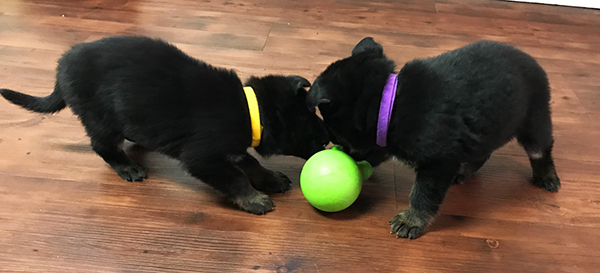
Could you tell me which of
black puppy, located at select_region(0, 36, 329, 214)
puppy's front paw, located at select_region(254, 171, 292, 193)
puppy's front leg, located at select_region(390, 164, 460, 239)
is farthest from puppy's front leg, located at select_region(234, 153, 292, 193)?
puppy's front leg, located at select_region(390, 164, 460, 239)

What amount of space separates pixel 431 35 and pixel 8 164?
3209 mm

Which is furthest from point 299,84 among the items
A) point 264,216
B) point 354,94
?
point 264,216

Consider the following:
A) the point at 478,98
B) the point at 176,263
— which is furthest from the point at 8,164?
the point at 478,98

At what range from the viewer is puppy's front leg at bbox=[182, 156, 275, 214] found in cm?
173

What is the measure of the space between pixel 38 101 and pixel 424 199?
1894 millimetres

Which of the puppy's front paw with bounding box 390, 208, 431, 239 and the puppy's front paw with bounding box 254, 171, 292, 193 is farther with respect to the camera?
the puppy's front paw with bounding box 254, 171, 292, 193

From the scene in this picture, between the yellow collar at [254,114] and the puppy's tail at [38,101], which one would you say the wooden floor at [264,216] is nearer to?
the puppy's tail at [38,101]

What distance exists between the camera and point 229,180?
178cm

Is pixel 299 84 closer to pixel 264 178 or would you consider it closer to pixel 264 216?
pixel 264 178

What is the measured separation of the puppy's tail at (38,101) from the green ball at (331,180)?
125cm

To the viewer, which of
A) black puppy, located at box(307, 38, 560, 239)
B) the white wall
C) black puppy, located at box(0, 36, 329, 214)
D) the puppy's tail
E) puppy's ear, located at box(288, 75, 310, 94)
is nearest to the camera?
black puppy, located at box(307, 38, 560, 239)

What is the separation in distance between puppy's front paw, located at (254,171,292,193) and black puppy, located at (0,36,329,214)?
0.10 metres

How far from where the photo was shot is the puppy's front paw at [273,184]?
1.99 meters

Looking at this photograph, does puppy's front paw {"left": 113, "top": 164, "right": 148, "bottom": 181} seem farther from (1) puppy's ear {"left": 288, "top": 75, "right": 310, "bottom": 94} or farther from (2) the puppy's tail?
(1) puppy's ear {"left": 288, "top": 75, "right": 310, "bottom": 94}
